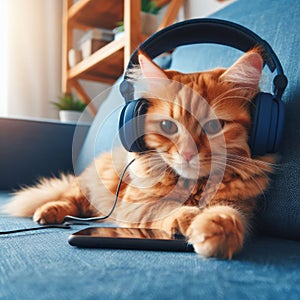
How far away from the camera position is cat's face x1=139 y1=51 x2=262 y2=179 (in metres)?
0.72

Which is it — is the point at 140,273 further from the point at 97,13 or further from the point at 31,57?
the point at 31,57

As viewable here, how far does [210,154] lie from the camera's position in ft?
2.38

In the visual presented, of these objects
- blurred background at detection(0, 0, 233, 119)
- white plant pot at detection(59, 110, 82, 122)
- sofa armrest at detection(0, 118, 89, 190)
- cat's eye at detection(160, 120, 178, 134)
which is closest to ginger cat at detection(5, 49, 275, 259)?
cat's eye at detection(160, 120, 178, 134)

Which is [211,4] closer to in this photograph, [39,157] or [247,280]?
[39,157]

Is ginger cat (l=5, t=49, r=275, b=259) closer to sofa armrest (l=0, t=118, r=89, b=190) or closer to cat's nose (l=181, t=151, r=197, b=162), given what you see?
cat's nose (l=181, t=151, r=197, b=162)

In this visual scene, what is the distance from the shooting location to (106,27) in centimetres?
257

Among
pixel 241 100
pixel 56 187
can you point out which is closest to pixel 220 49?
pixel 241 100

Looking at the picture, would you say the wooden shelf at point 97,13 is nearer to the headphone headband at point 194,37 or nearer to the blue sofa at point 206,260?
the blue sofa at point 206,260

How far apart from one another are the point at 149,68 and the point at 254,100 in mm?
214

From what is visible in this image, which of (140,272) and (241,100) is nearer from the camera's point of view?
(140,272)

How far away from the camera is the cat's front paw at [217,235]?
1.87ft

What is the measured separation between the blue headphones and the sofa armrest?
2.51 ft

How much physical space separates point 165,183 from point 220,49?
460 millimetres

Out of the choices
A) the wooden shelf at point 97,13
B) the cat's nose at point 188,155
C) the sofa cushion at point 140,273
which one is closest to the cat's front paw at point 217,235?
the sofa cushion at point 140,273
